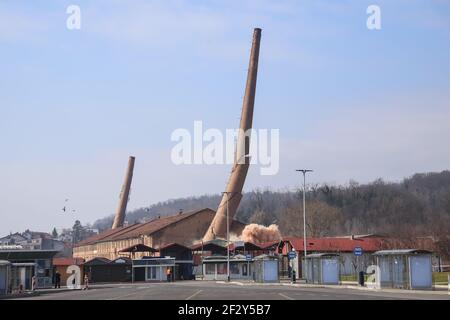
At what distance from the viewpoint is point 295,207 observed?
Answer: 149500 mm

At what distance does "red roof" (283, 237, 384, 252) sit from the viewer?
96.0 m

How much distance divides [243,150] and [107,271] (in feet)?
97.8

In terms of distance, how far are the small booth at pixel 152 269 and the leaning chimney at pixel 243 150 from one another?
1947 cm

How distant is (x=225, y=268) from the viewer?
309ft

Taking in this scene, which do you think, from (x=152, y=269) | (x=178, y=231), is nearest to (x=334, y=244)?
(x=152, y=269)

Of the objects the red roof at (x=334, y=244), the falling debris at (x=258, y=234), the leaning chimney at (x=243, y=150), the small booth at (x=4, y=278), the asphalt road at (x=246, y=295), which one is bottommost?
the asphalt road at (x=246, y=295)

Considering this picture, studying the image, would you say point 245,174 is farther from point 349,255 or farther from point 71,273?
point 71,273

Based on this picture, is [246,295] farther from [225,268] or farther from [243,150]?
[243,150]

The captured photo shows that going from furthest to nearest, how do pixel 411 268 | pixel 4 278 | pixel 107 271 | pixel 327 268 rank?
pixel 107 271 < pixel 327 268 < pixel 4 278 < pixel 411 268

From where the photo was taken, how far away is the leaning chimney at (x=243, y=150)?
332 ft

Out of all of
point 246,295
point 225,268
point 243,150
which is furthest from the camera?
point 243,150

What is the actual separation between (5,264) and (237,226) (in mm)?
75506

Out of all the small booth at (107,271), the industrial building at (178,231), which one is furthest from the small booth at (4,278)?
the industrial building at (178,231)

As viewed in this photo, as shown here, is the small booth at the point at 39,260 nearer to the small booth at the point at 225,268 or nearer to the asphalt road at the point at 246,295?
the asphalt road at the point at 246,295
